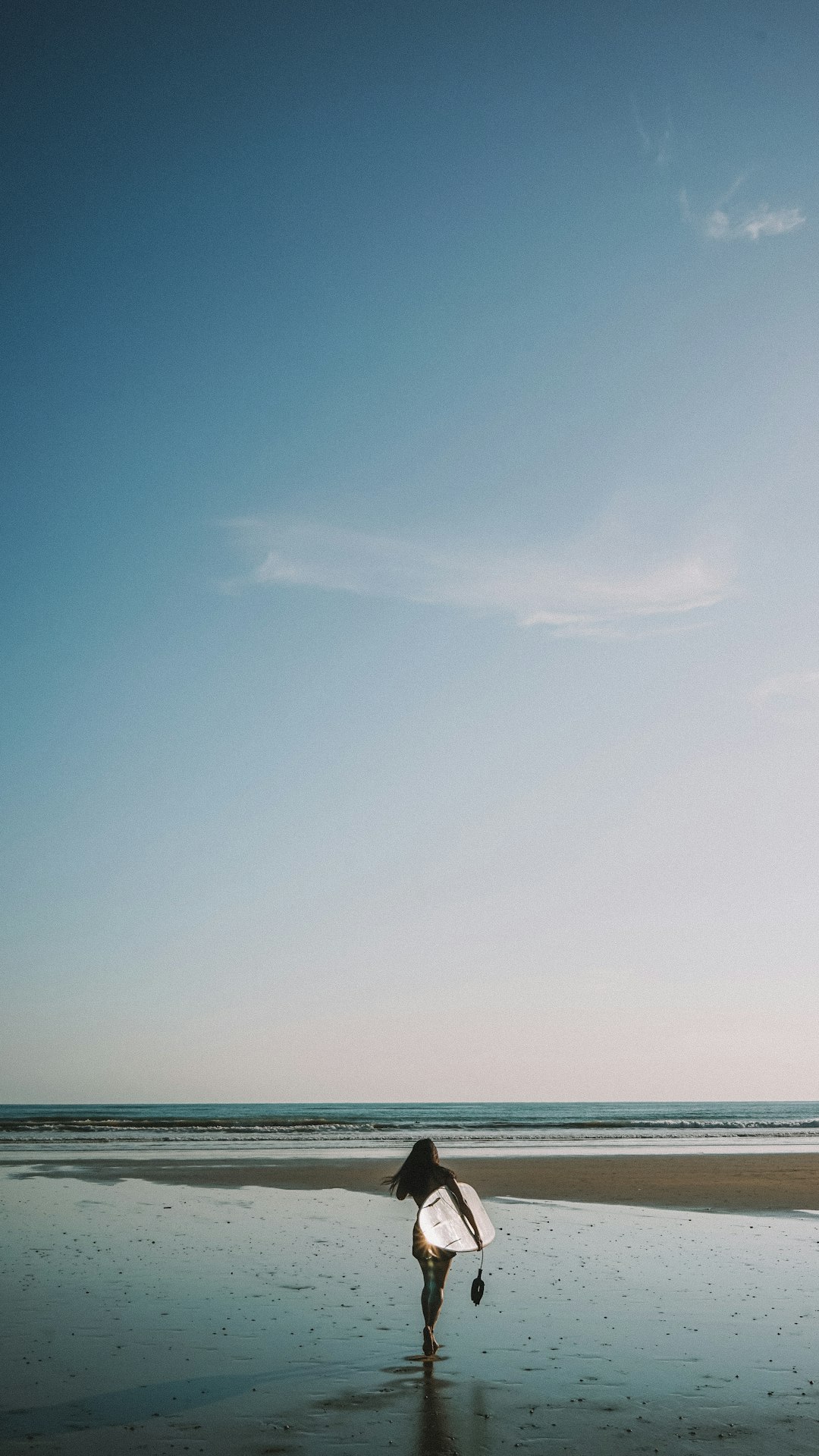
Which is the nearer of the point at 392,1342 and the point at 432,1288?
the point at 432,1288

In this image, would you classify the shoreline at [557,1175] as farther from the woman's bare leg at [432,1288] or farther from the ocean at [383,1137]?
the woman's bare leg at [432,1288]

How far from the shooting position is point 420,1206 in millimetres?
9727

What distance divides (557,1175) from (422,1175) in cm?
1950

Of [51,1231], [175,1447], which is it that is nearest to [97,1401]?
[175,1447]

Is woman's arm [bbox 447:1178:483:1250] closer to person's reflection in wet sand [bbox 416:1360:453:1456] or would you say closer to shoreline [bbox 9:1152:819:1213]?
person's reflection in wet sand [bbox 416:1360:453:1456]

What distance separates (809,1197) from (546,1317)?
48.1 feet

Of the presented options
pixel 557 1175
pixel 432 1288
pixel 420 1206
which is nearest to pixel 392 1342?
pixel 432 1288

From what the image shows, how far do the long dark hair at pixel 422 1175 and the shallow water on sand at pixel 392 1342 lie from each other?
1.42 m

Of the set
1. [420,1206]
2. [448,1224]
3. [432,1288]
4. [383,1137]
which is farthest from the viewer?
[383,1137]

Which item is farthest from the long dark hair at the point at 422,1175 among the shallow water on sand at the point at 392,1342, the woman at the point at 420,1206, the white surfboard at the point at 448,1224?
the shallow water on sand at the point at 392,1342

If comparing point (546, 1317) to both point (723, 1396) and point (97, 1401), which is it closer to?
point (723, 1396)

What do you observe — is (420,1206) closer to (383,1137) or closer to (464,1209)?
(464,1209)

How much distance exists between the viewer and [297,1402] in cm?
Answer: 766

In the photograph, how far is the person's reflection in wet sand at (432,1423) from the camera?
6641 millimetres
